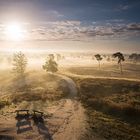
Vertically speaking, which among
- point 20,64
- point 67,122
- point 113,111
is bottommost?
point 113,111

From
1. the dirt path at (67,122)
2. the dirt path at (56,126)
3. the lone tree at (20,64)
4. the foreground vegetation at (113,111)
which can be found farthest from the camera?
the lone tree at (20,64)

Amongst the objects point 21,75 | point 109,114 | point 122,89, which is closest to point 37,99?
point 109,114

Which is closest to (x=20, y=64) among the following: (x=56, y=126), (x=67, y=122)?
(x=67, y=122)

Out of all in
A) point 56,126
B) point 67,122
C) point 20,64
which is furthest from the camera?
point 20,64

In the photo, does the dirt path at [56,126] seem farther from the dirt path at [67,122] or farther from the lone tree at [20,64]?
the lone tree at [20,64]

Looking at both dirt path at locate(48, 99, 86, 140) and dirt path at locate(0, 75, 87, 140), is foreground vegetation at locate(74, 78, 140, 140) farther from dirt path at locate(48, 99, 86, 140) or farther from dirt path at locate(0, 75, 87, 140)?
dirt path at locate(0, 75, 87, 140)

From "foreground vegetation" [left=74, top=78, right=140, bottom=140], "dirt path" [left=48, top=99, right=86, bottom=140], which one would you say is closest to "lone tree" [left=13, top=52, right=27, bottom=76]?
"foreground vegetation" [left=74, top=78, right=140, bottom=140]

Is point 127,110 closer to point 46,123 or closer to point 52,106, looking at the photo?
point 52,106

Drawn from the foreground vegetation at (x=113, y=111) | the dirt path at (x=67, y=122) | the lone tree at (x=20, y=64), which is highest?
the lone tree at (x=20, y=64)

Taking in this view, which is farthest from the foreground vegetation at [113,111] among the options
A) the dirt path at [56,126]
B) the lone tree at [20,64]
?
the lone tree at [20,64]

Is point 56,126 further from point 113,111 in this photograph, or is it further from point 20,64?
point 20,64

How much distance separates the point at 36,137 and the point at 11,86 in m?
75.0

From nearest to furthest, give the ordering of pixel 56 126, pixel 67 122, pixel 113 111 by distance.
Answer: pixel 56 126
pixel 67 122
pixel 113 111

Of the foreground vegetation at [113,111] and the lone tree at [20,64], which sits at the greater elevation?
the lone tree at [20,64]
